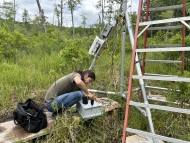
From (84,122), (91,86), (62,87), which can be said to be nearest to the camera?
(84,122)

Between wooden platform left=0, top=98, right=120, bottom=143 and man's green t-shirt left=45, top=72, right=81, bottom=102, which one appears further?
man's green t-shirt left=45, top=72, right=81, bottom=102

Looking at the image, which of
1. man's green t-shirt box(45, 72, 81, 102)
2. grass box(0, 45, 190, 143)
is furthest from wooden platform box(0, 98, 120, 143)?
man's green t-shirt box(45, 72, 81, 102)

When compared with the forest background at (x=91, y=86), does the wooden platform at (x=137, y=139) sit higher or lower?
lower

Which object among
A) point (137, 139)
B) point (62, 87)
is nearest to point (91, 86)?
point (62, 87)

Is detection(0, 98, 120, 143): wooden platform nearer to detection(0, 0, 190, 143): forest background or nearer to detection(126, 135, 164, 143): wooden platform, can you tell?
detection(0, 0, 190, 143): forest background

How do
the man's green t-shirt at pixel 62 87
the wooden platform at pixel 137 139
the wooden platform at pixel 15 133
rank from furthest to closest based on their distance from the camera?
1. the man's green t-shirt at pixel 62 87
2. the wooden platform at pixel 137 139
3. the wooden platform at pixel 15 133

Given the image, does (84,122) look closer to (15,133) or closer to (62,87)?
(62,87)

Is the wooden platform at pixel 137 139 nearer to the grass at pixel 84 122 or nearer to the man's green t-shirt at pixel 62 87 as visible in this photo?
the grass at pixel 84 122

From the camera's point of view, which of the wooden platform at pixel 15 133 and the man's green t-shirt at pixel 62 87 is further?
the man's green t-shirt at pixel 62 87

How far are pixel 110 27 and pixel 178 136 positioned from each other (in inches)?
77.7

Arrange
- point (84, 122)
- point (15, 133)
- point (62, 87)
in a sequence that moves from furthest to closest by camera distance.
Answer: point (62, 87)
point (84, 122)
point (15, 133)

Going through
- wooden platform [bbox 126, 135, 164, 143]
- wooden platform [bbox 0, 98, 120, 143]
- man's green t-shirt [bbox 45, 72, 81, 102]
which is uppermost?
man's green t-shirt [bbox 45, 72, 81, 102]

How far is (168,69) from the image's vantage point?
517 centimetres

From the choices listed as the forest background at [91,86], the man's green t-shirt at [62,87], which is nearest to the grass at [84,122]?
the forest background at [91,86]
